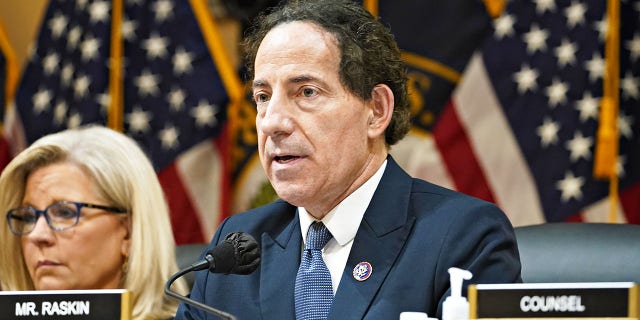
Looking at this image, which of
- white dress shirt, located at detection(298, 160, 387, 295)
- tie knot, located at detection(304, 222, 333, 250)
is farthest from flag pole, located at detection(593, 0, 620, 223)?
tie knot, located at detection(304, 222, 333, 250)

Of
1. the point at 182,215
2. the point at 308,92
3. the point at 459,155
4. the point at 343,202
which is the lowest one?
the point at 343,202

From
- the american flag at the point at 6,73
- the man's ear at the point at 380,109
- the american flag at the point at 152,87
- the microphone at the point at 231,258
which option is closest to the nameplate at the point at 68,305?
the microphone at the point at 231,258

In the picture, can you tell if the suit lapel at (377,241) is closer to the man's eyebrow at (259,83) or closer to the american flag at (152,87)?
the man's eyebrow at (259,83)

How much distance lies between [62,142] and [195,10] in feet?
6.16

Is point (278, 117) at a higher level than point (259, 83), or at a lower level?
lower

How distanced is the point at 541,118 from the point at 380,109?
5.88 feet

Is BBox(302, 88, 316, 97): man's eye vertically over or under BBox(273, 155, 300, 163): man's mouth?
over

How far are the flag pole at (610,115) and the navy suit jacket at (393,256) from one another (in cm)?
162

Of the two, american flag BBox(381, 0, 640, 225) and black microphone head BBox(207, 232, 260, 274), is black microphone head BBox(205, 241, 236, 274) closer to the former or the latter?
black microphone head BBox(207, 232, 260, 274)

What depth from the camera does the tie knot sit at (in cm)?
243

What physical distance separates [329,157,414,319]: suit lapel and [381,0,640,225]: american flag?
174cm

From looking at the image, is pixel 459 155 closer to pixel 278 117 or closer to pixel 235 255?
pixel 278 117

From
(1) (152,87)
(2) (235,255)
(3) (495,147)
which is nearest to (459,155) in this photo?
(3) (495,147)

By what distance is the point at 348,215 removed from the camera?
2447mm
